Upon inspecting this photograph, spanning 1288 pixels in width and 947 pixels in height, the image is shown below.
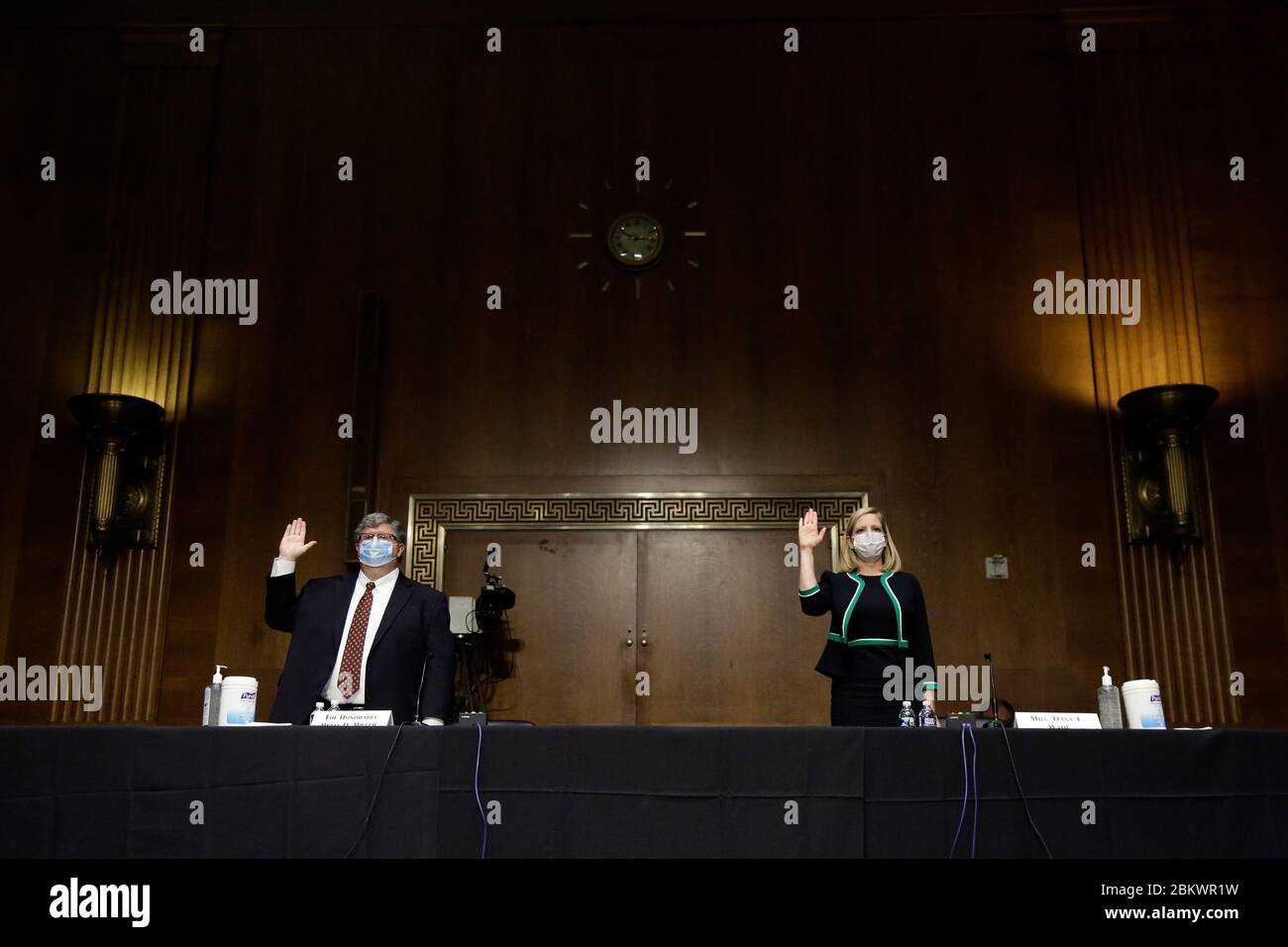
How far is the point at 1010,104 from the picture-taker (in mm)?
6773

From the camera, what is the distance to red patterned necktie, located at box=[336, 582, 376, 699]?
13.3 feet

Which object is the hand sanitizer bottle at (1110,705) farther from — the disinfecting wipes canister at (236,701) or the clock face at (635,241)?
the clock face at (635,241)

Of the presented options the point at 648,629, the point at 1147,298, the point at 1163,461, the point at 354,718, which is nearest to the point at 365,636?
the point at 354,718

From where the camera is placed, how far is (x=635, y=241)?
6680 millimetres

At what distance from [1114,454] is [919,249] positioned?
155cm

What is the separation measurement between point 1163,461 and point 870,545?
276 cm

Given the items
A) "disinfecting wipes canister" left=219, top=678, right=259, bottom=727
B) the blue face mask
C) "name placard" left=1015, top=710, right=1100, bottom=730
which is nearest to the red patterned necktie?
the blue face mask

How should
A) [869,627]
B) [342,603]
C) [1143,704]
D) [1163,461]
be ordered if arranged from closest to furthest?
[1143,704], [869,627], [342,603], [1163,461]

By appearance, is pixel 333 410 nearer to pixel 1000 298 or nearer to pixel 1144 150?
pixel 1000 298

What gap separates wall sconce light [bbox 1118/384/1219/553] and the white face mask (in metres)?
2.62

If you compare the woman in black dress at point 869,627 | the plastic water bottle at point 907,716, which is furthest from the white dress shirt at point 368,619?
the plastic water bottle at point 907,716

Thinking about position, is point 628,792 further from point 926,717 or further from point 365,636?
point 365,636

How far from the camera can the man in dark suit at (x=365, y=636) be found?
4016 mm
